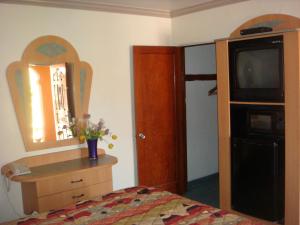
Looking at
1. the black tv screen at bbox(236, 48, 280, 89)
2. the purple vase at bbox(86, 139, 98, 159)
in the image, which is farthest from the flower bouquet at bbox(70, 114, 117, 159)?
the black tv screen at bbox(236, 48, 280, 89)

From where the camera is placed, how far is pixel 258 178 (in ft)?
11.2

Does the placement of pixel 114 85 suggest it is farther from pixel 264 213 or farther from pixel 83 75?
pixel 264 213

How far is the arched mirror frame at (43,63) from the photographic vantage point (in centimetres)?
351

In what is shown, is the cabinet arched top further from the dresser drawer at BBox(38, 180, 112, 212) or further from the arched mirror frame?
the dresser drawer at BBox(38, 180, 112, 212)

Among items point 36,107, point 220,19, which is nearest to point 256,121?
point 220,19

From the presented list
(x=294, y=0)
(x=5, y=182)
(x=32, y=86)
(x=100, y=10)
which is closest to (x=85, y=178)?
(x=5, y=182)

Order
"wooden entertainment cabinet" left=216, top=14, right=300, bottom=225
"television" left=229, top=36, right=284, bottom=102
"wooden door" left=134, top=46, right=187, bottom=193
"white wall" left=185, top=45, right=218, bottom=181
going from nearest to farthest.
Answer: "wooden entertainment cabinet" left=216, top=14, right=300, bottom=225
"television" left=229, top=36, right=284, bottom=102
"wooden door" left=134, top=46, right=187, bottom=193
"white wall" left=185, top=45, right=218, bottom=181

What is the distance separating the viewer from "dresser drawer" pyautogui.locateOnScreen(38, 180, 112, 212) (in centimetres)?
328

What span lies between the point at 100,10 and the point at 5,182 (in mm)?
2059

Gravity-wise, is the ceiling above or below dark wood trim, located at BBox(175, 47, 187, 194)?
above

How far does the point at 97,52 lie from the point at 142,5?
2.42 ft

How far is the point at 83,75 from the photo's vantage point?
12.9 ft

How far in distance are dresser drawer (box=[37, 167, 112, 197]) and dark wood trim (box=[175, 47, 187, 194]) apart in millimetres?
1325

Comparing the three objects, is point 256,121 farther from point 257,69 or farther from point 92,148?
point 92,148
